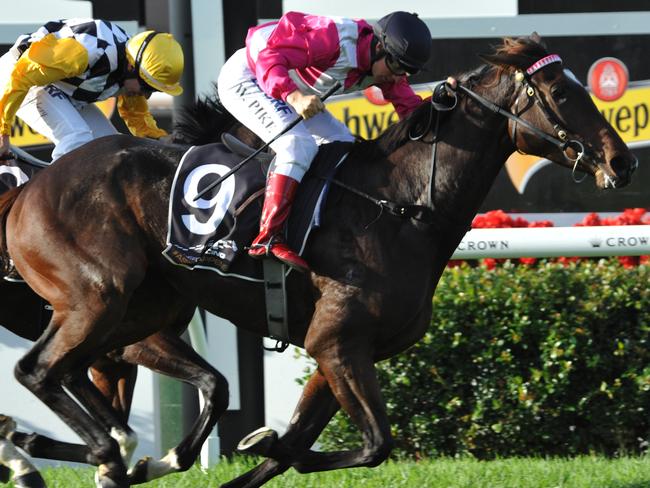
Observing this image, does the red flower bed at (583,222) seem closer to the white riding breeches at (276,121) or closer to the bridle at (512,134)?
the white riding breeches at (276,121)

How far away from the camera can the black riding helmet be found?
4.30 m

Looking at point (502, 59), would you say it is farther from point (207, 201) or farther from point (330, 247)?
point (207, 201)

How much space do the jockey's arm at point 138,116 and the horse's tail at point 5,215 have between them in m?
0.68

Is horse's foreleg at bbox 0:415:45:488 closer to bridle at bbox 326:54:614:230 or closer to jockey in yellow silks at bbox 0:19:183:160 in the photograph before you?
jockey in yellow silks at bbox 0:19:183:160

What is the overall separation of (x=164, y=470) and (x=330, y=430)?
1.45m

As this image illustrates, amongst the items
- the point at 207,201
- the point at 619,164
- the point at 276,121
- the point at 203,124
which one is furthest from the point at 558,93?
the point at 203,124

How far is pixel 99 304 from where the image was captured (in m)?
4.41

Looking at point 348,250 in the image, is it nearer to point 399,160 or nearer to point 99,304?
point 399,160

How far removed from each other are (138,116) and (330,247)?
1.41 m

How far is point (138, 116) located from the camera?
525 cm

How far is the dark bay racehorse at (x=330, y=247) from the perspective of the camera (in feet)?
13.8

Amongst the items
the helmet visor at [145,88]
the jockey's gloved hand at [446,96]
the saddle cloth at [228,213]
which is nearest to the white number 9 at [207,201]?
the saddle cloth at [228,213]

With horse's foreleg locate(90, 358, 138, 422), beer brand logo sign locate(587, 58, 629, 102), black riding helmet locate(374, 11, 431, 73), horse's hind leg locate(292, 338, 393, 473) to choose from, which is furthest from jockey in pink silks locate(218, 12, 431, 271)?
beer brand logo sign locate(587, 58, 629, 102)

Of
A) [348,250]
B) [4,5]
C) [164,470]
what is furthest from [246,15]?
[164,470]
